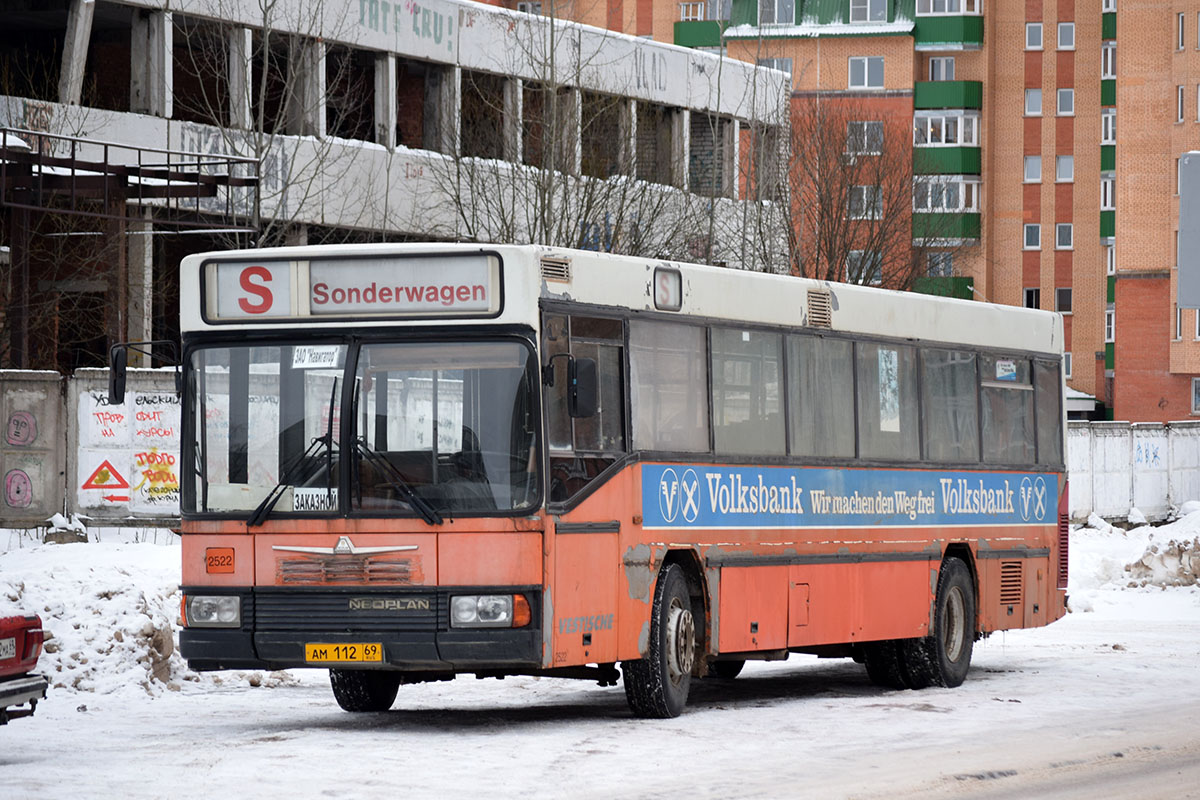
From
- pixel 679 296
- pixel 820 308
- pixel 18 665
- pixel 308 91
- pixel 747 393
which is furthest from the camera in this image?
pixel 308 91

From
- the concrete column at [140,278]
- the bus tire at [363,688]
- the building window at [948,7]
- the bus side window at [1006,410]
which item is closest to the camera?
the bus tire at [363,688]

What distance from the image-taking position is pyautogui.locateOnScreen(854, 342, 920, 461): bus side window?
664 inches

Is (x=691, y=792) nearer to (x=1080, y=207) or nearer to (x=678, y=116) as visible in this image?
(x=678, y=116)

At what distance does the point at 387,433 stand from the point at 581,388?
1.20 m

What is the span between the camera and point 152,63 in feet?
→ 126

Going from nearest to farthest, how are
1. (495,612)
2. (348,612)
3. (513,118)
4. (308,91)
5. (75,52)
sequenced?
(495,612), (348,612), (75,52), (308,91), (513,118)

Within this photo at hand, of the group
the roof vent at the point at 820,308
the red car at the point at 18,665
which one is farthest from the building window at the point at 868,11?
the red car at the point at 18,665

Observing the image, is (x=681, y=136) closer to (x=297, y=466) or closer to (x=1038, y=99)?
(x=297, y=466)

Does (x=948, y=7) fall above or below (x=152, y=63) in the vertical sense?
above

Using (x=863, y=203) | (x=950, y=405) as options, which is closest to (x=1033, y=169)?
(x=863, y=203)

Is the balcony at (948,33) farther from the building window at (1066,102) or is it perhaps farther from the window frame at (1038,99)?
the building window at (1066,102)

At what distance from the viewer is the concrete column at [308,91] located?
39.8 meters

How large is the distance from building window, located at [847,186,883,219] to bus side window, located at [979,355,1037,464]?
124 feet

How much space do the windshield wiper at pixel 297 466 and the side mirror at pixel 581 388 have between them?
144 centimetres
